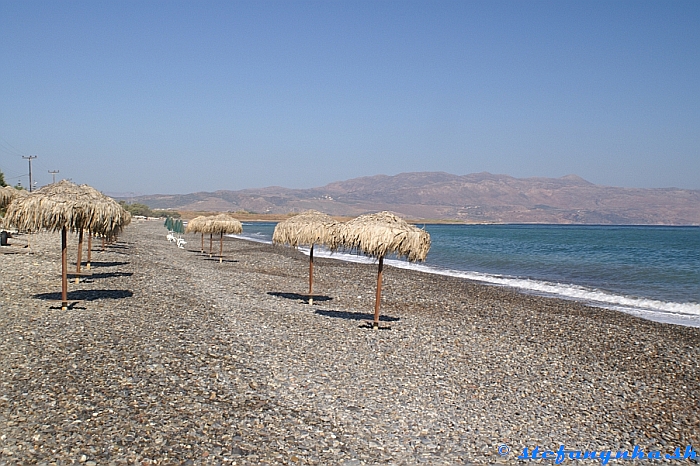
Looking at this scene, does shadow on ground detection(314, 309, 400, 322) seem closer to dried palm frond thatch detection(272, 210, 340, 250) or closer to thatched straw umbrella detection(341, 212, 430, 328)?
thatched straw umbrella detection(341, 212, 430, 328)

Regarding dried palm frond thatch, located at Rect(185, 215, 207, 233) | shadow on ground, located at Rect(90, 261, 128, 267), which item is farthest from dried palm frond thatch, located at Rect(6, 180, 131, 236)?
dried palm frond thatch, located at Rect(185, 215, 207, 233)

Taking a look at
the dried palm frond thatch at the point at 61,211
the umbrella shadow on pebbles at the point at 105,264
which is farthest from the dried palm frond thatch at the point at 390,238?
the umbrella shadow on pebbles at the point at 105,264

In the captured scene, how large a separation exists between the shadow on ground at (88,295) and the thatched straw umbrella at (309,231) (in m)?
3.50

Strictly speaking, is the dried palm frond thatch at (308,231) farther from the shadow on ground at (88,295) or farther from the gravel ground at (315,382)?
the shadow on ground at (88,295)

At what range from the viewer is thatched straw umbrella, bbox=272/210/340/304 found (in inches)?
478

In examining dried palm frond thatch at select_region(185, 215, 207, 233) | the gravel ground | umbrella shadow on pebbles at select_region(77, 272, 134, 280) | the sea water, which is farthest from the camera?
dried palm frond thatch at select_region(185, 215, 207, 233)

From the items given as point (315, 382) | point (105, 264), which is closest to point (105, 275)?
point (105, 264)

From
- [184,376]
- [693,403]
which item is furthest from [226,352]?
[693,403]

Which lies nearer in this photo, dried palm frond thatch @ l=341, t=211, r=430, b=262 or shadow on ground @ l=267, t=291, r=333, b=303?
dried palm frond thatch @ l=341, t=211, r=430, b=262

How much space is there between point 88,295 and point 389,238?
6.23 metres

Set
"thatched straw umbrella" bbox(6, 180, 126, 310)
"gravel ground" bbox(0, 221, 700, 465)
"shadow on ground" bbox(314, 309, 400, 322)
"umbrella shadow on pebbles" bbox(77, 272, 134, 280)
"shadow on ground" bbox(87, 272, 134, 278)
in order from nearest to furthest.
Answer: "gravel ground" bbox(0, 221, 700, 465)
"thatched straw umbrella" bbox(6, 180, 126, 310)
"shadow on ground" bbox(314, 309, 400, 322)
"umbrella shadow on pebbles" bbox(77, 272, 134, 280)
"shadow on ground" bbox(87, 272, 134, 278)

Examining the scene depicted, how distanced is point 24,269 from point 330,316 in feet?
26.9

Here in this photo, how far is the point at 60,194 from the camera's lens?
363 inches

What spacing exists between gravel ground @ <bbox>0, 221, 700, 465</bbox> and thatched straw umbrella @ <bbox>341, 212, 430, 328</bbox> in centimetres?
140
